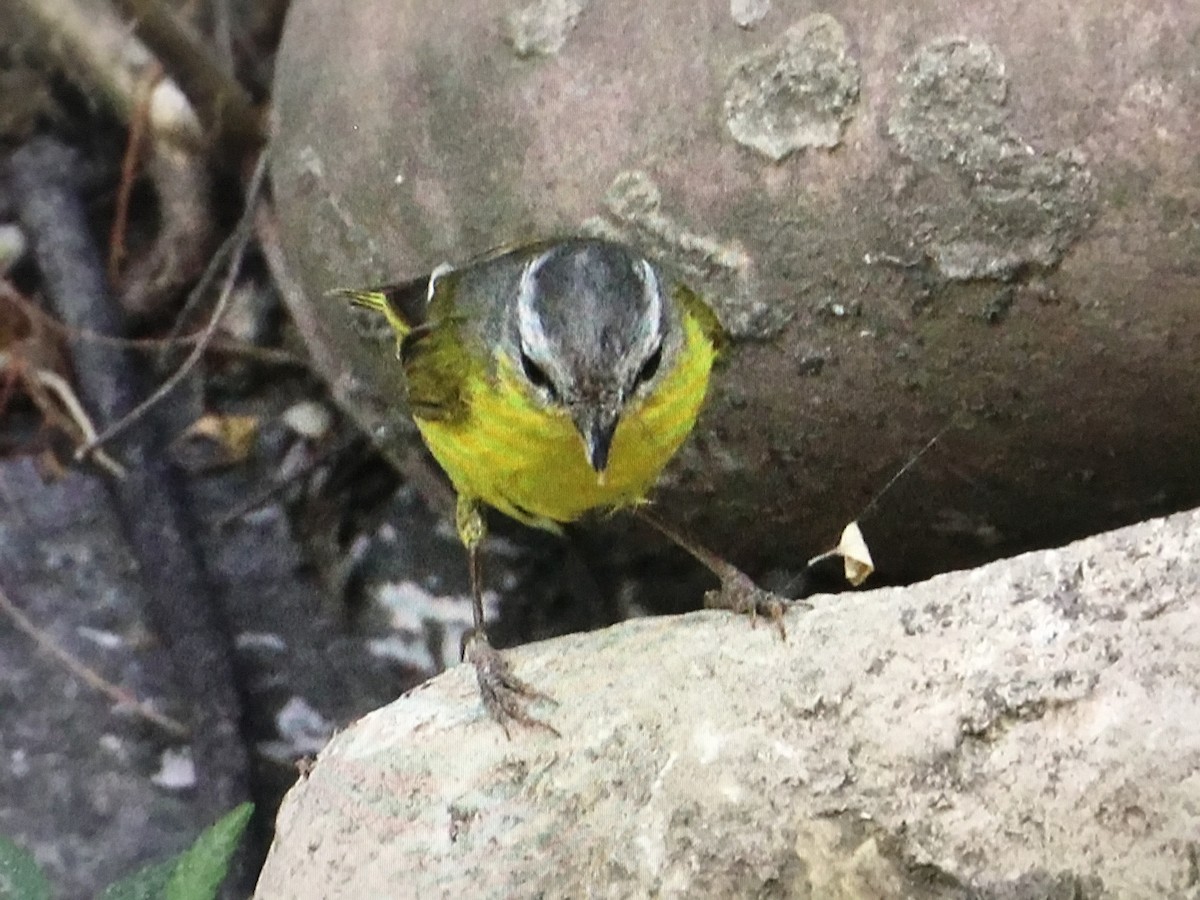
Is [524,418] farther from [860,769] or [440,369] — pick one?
[860,769]

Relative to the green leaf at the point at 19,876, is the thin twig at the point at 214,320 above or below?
below

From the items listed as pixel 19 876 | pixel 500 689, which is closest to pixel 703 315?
pixel 500 689

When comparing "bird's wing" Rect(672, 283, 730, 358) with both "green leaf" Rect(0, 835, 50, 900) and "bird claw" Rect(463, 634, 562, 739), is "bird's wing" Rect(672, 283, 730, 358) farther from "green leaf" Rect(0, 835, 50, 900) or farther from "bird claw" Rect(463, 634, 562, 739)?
"green leaf" Rect(0, 835, 50, 900)

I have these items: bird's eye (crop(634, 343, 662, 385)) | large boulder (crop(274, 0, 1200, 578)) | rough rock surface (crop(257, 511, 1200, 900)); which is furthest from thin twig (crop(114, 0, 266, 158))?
rough rock surface (crop(257, 511, 1200, 900))

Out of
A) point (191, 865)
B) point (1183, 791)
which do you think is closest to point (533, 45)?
point (191, 865)

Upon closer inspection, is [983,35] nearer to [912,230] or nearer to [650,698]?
[912,230]

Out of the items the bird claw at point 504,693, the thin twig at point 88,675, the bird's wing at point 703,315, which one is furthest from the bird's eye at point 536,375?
the thin twig at point 88,675

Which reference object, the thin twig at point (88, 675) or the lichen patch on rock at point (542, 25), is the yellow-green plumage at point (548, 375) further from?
the thin twig at point (88, 675)
